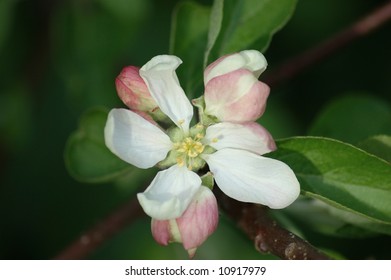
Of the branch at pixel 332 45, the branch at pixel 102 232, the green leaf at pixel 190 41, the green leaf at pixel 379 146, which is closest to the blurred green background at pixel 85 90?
the branch at pixel 332 45

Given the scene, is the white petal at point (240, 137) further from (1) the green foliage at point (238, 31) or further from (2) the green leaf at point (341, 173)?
(1) the green foliage at point (238, 31)

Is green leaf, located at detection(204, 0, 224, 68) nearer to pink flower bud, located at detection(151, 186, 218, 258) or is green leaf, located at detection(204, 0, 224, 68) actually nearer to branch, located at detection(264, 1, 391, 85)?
pink flower bud, located at detection(151, 186, 218, 258)

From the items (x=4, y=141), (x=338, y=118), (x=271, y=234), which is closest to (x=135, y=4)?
(x=4, y=141)

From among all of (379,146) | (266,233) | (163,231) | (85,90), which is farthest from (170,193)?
(85,90)

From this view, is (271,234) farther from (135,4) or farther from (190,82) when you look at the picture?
(135,4)

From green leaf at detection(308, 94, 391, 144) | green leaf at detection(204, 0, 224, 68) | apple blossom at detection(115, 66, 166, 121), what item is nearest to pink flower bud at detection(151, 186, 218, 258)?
apple blossom at detection(115, 66, 166, 121)

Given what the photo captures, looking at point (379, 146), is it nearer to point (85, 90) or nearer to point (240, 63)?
point (240, 63)

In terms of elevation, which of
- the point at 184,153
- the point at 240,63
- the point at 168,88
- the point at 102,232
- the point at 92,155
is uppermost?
the point at 240,63
